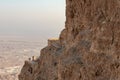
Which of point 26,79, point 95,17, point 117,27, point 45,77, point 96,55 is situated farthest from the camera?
point 26,79

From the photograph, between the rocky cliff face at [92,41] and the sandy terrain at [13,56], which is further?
the sandy terrain at [13,56]

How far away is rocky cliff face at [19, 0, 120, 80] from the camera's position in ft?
42.2

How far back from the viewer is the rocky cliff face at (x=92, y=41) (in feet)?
42.2

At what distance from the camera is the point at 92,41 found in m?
14.4

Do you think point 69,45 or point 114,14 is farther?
point 69,45

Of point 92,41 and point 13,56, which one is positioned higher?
point 92,41

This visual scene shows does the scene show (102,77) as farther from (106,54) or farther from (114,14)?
(114,14)

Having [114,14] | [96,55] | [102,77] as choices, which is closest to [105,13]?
[114,14]

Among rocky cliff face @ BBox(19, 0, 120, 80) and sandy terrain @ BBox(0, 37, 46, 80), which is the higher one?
rocky cliff face @ BBox(19, 0, 120, 80)

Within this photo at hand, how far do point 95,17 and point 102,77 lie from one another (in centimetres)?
368

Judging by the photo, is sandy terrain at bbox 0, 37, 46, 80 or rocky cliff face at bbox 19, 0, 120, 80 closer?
rocky cliff face at bbox 19, 0, 120, 80

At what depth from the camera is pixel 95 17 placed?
15.5 metres

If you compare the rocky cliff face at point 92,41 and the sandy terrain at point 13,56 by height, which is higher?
the rocky cliff face at point 92,41

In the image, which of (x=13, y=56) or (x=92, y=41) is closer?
(x=92, y=41)
